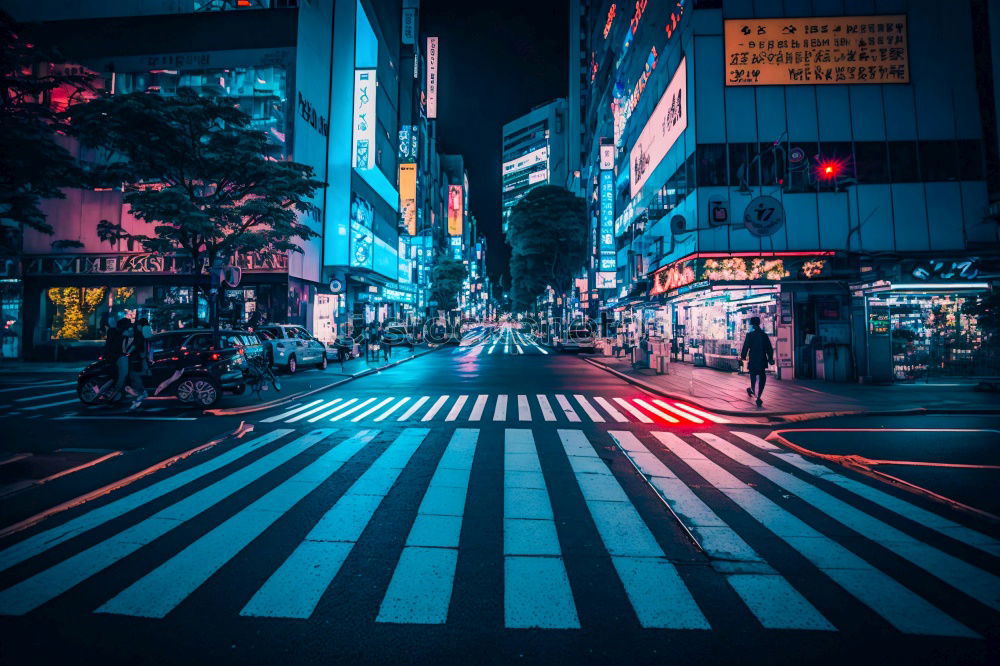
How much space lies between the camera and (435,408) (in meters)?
10.9

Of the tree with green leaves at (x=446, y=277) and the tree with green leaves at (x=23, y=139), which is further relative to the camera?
the tree with green leaves at (x=446, y=277)

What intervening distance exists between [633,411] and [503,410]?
10.5 ft

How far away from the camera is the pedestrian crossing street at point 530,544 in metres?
3.01

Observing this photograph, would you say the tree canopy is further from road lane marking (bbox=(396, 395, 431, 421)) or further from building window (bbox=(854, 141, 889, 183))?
building window (bbox=(854, 141, 889, 183))

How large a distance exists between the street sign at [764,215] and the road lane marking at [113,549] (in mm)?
18088

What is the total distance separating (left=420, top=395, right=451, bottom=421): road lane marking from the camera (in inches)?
388

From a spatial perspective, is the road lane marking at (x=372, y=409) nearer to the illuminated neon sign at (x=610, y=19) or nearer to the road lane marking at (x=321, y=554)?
the road lane marking at (x=321, y=554)

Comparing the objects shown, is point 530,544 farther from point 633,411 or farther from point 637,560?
point 633,411

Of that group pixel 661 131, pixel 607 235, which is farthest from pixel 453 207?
pixel 661 131

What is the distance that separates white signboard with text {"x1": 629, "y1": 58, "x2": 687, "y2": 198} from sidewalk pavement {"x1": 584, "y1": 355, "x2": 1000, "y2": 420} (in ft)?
39.9

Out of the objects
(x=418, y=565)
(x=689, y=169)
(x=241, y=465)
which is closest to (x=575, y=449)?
(x=418, y=565)

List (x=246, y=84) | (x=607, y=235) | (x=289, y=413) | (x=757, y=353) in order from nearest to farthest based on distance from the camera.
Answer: (x=289, y=413) → (x=757, y=353) → (x=246, y=84) → (x=607, y=235)

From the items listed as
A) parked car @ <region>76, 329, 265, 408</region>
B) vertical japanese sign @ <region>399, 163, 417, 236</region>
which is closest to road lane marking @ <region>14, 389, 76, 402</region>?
parked car @ <region>76, 329, 265, 408</region>

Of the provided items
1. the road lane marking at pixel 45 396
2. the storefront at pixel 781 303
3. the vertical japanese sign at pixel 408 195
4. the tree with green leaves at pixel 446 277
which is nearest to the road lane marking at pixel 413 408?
the road lane marking at pixel 45 396
